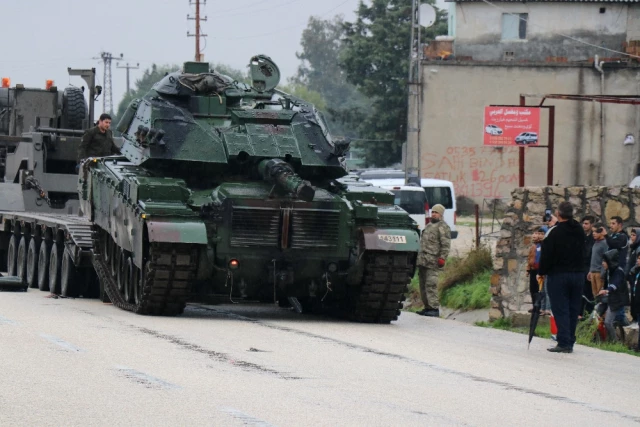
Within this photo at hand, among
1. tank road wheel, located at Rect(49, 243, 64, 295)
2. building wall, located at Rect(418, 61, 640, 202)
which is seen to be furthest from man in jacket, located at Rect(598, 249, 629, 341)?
building wall, located at Rect(418, 61, 640, 202)

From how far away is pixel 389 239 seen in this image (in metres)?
16.9

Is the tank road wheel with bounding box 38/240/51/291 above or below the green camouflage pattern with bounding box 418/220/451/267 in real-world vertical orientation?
below

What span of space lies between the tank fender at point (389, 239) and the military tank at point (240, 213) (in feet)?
0.04

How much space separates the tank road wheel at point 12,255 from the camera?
78.4 ft

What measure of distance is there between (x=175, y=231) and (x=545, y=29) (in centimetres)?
3818

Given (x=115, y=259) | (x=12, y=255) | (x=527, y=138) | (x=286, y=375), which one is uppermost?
(x=527, y=138)

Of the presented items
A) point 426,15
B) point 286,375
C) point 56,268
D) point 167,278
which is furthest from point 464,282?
point 426,15

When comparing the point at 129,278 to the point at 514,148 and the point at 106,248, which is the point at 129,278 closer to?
the point at 106,248

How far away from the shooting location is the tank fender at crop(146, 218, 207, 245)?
15977mm

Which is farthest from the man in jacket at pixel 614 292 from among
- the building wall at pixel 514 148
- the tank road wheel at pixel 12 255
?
the building wall at pixel 514 148

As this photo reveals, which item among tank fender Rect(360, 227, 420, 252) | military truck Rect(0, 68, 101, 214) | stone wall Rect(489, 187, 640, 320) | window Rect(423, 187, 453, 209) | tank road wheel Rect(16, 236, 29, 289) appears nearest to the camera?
tank fender Rect(360, 227, 420, 252)

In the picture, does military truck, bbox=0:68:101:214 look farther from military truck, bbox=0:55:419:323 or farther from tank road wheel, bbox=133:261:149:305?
tank road wheel, bbox=133:261:149:305

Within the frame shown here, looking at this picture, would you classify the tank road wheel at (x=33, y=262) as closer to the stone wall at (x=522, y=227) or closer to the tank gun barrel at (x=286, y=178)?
the tank gun barrel at (x=286, y=178)

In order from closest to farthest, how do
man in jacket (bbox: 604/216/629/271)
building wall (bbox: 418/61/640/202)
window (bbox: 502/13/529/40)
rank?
man in jacket (bbox: 604/216/629/271) < building wall (bbox: 418/61/640/202) < window (bbox: 502/13/529/40)
